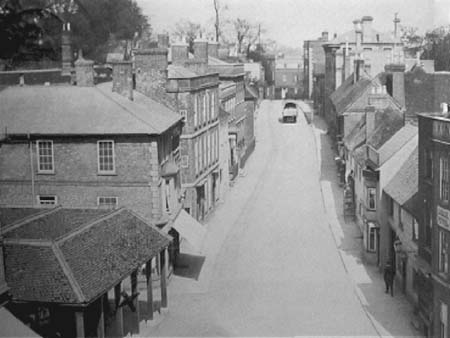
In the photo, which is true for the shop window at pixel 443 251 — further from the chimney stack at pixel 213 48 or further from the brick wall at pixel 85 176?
the chimney stack at pixel 213 48

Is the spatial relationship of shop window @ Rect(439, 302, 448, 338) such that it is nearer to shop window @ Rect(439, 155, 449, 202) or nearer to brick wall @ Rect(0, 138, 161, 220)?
shop window @ Rect(439, 155, 449, 202)

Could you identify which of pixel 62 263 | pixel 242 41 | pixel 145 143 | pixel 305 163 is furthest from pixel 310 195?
pixel 242 41

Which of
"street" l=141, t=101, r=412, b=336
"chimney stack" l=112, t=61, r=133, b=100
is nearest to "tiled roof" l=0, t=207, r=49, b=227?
"street" l=141, t=101, r=412, b=336

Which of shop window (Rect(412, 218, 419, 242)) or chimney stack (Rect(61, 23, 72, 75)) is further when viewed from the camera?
chimney stack (Rect(61, 23, 72, 75))

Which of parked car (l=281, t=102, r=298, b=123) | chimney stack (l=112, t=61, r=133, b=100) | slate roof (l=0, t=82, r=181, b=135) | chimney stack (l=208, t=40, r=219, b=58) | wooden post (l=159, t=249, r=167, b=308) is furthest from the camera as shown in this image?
parked car (l=281, t=102, r=298, b=123)

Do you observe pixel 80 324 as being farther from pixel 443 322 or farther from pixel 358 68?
pixel 358 68

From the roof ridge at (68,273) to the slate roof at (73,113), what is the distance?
→ 9.57 m

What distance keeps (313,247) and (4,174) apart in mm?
14232

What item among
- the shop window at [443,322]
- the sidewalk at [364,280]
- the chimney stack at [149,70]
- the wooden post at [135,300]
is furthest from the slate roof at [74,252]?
the chimney stack at [149,70]

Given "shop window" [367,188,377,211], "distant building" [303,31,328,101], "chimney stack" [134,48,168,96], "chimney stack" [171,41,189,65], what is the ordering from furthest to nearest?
"distant building" [303,31,328,101], "chimney stack" [171,41,189,65], "chimney stack" [134,48,168,96], "shop window" [367,188,377,211]

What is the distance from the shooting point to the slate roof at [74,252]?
19234 millimetres

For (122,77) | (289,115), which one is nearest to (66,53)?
(122,77)

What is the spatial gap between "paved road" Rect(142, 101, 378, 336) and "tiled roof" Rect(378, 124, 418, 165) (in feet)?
16.2

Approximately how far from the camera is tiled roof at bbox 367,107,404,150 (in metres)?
36.4
